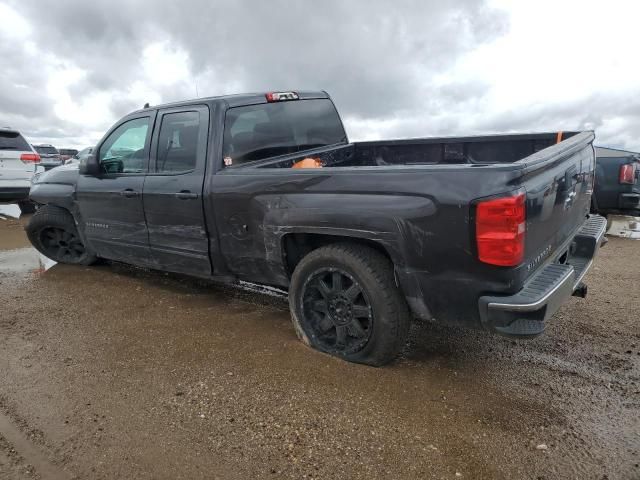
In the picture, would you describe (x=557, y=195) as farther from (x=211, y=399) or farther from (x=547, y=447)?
(x=211, y=399)

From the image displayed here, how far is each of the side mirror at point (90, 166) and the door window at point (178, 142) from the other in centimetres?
95

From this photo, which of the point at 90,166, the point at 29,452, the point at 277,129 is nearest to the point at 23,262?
the point at 90,166

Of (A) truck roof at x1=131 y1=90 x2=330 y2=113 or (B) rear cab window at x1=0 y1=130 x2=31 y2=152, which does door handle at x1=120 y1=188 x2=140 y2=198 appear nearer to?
(A) truck roof at x1=131 y1=90 x2=330 y2=113

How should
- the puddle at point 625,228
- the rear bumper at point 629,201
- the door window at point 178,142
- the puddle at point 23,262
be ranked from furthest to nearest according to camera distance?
the puddle at point 625,228, the rear bumper at point 629,201, the puddle at point 23,262, the door window at point 178,142

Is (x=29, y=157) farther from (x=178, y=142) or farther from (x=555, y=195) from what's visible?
(x=555, y=195)

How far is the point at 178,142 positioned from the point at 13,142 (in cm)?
729

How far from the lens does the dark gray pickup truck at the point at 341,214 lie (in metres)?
2.39

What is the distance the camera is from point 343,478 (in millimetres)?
2041

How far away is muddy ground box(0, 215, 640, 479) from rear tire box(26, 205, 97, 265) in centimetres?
137

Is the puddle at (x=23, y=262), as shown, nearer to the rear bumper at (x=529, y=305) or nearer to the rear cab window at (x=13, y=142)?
the rear cab window at (x=13, y=142)

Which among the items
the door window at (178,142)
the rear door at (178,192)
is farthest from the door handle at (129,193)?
the door window at (178,142)

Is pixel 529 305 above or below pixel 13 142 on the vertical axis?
below

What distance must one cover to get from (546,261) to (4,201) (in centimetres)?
1003

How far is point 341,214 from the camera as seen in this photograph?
2791mm
